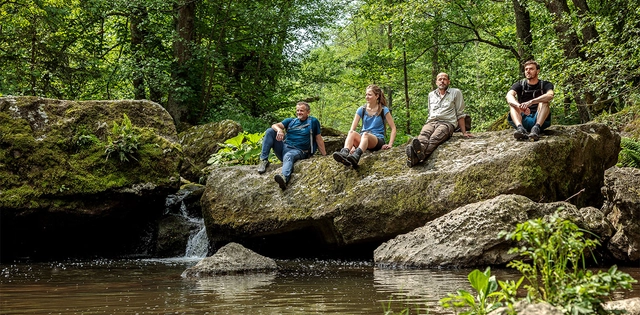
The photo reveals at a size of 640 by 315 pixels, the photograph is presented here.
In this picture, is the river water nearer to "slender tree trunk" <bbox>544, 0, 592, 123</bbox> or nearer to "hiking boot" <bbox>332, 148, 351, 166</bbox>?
"hiking boot" <bbox>332, 148, 351, 166</bbox>

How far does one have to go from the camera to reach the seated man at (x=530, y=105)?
364 inches

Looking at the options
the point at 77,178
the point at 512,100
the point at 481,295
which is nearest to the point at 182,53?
the point at 77,178

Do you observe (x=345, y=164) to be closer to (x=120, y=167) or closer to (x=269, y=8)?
(x=120, y=167)

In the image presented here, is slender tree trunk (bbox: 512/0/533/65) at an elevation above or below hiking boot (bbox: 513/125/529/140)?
above

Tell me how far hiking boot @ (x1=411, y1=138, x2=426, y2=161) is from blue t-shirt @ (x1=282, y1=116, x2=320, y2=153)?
2302 millimetres

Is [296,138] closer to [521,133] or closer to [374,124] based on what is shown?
[374,124]

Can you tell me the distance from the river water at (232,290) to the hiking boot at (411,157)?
6.40 ft

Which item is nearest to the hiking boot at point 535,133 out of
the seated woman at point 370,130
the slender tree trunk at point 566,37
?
the seated woman at point 370,130

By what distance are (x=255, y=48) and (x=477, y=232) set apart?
534 inches

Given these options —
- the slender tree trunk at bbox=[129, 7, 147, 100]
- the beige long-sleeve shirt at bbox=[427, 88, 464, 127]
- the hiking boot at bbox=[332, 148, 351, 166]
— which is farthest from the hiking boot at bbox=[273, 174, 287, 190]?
the slender tree trunk at bbox=[129, 7, 147, 100]

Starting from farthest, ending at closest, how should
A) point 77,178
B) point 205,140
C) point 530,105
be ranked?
1. point 205,140
2. point 77,178
3. point 530,105

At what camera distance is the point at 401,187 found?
9.50 meters

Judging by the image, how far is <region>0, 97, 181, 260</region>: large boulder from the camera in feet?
34.9

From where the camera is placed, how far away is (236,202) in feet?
34.9
